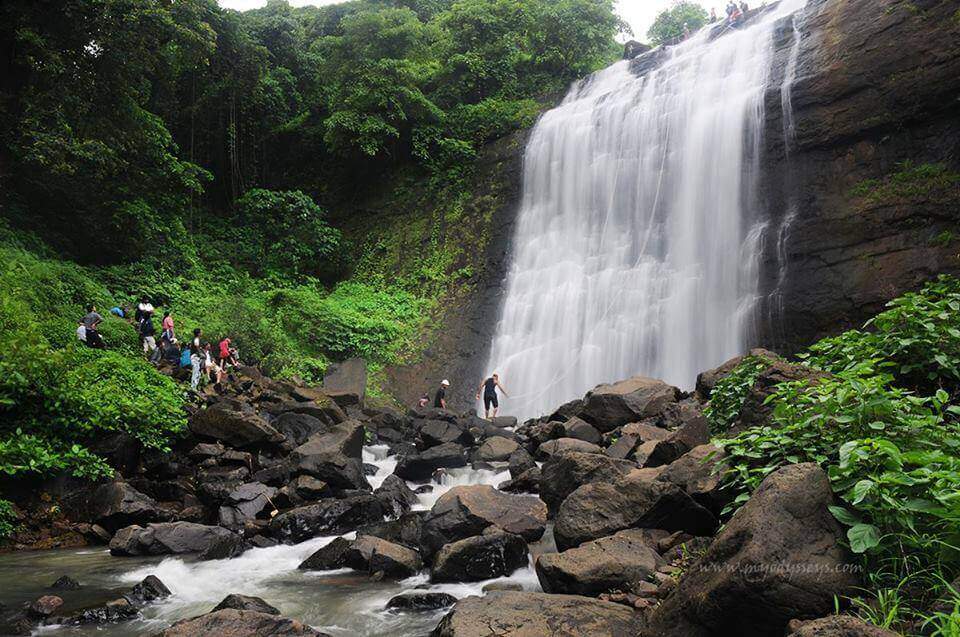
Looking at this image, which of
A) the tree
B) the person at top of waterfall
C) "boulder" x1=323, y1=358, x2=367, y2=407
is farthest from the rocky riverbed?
the tree

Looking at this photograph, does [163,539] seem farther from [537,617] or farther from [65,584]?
[537,617]

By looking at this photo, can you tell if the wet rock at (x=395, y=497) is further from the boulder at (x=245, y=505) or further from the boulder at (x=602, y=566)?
the boulder at (x=602, y=566)

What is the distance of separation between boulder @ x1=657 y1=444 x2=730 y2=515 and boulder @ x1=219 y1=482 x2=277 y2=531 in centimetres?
537

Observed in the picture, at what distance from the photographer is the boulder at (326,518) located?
7.60m

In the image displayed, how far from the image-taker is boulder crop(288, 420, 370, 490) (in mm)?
9094

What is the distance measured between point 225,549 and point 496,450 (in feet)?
17.3

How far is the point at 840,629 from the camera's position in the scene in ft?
8.52

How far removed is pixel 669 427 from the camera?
9.95 m

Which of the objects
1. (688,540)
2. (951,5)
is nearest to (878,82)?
(951,5)

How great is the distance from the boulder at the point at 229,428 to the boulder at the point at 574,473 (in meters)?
5.00

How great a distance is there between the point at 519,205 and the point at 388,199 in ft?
22.2

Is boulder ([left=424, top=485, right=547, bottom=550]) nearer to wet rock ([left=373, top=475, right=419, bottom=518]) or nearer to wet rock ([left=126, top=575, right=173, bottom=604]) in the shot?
wet rock ([left=373, top=475, right=419, bottom=518])

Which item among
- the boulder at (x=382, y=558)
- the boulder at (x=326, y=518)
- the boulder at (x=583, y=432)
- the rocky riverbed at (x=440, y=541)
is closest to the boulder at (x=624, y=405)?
the rocky riverbed at (x=440, y=541)

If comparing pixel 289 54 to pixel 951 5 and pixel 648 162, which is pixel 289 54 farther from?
pixel 951 5
